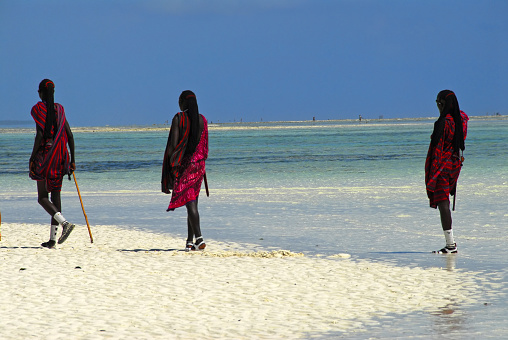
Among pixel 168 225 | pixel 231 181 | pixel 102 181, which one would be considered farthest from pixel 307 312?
pixel 102 181

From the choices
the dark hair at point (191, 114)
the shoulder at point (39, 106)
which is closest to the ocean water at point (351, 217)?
the dark hair at point (191, 114)

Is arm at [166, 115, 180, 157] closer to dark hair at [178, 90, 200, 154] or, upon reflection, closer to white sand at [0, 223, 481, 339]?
dark hair at [178, 90, 200, 154]

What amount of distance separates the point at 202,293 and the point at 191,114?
238 cm

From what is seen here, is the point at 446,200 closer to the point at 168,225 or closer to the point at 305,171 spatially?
the point at 168,225

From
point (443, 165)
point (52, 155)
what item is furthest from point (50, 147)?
point (443, 165)

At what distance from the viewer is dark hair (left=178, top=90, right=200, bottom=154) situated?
759 centimetres

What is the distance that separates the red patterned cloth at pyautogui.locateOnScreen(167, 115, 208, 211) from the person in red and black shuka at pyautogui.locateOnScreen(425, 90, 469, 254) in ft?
7.79

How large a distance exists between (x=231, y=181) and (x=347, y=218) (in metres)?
8.73

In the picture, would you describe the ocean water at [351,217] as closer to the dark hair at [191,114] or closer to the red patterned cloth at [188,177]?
the red patterned cloth at [188,177]

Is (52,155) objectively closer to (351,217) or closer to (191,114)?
(191,114)

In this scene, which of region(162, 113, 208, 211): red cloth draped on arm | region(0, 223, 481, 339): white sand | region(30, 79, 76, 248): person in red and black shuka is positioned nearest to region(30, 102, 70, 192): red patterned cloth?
region(30, 79, 76, 248): person in red and black shuka

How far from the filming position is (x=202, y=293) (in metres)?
5.83

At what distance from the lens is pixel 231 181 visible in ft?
63.2

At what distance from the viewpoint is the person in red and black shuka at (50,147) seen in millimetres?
7672
